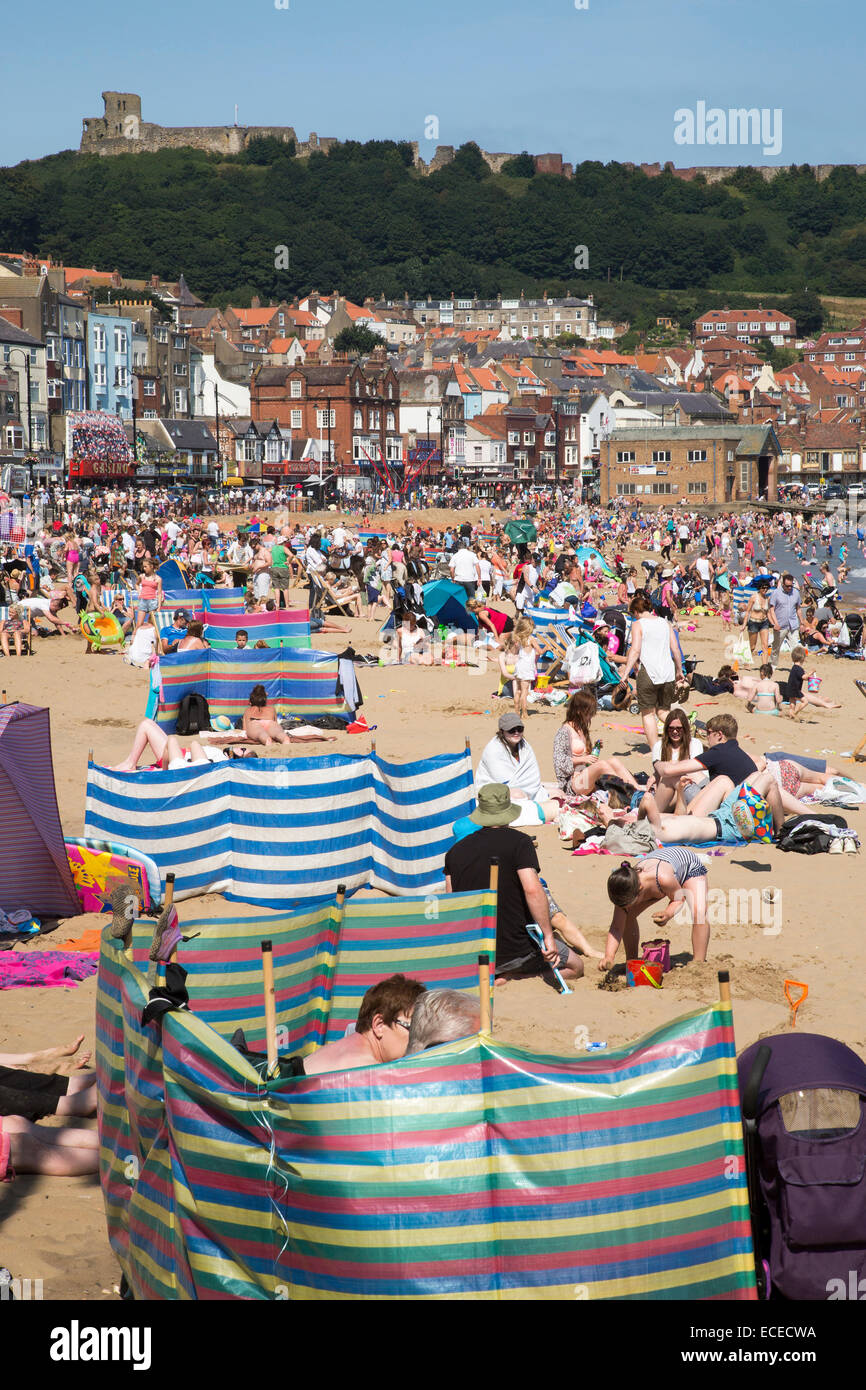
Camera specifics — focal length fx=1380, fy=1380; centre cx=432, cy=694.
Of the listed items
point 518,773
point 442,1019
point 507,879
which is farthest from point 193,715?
point 442,1019

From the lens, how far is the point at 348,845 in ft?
27.0

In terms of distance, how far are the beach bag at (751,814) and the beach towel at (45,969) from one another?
4416mm

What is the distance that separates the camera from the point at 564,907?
328 inches

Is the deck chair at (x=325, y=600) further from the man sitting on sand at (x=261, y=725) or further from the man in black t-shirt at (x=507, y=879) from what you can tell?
the man in black t-shirt at (x=507, y=879)

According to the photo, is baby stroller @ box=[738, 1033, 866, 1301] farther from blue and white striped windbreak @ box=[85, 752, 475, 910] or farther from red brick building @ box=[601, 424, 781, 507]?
red brick building @ box=[601, 424, 781, 507]

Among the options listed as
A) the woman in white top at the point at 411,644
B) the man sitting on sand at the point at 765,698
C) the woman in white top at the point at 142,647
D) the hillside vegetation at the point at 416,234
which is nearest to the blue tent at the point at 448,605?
the woman in white top at the point at 411,644

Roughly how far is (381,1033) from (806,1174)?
138cm

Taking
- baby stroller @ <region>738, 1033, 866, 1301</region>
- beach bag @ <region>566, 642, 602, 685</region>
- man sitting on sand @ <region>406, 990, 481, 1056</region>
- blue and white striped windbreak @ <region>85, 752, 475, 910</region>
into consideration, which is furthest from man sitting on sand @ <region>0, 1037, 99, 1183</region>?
beach bag @ <region>566, 642, 602, 685</region>

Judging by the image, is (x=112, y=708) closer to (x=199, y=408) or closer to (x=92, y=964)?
(x=92, y=964)

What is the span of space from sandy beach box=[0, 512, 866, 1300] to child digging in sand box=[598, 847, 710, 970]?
172 millimetres

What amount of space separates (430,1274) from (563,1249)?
34 cm

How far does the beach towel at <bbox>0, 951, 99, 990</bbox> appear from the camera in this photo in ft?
23.4

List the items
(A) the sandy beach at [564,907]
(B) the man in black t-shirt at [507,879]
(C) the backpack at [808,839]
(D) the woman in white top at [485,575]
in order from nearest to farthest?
(A) the sandy beach at [564,907] < (B) the man in black t-shirt at [507,879] < (C) the backpack at [808,839] < (D) the woman in white top at [485,575]

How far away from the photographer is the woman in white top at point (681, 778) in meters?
9.32
